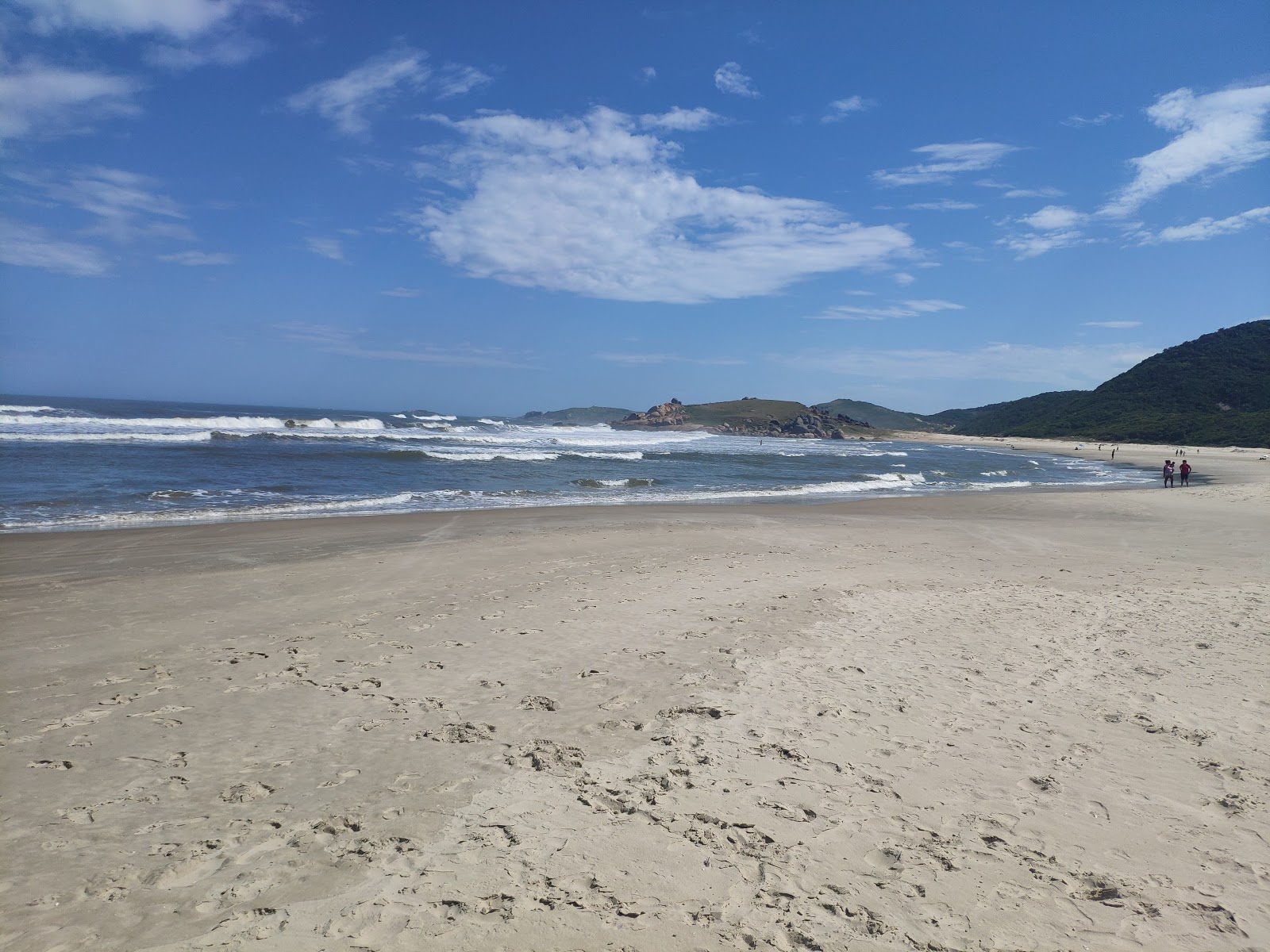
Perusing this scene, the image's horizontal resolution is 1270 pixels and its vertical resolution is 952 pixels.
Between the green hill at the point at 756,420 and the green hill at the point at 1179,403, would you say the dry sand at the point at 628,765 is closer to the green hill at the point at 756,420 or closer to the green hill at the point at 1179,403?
the green hill at the point at 1179,403

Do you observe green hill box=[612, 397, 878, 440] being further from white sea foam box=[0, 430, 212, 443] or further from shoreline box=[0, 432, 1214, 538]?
white sea foam box=[0, 430, 212, 443]

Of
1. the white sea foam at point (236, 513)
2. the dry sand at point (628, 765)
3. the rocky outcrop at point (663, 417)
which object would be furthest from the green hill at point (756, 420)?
the dry sand at point (628, 765)

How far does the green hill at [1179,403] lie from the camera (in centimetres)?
7331

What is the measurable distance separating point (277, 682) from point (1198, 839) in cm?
623

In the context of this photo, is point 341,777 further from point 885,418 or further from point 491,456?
point 885,418

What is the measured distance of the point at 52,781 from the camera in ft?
13.3

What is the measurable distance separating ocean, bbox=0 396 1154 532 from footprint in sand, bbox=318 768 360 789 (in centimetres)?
1221

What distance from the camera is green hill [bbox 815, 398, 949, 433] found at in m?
148

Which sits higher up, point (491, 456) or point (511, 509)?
point (491, 456)

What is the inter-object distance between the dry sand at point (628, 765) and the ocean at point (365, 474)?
292 inches

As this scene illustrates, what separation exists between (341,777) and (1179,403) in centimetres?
11399

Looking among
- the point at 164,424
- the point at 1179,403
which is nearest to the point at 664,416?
the point at 1179,403

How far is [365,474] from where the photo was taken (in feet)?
81.3

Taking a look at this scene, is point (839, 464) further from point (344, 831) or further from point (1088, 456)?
point (344, 831)
